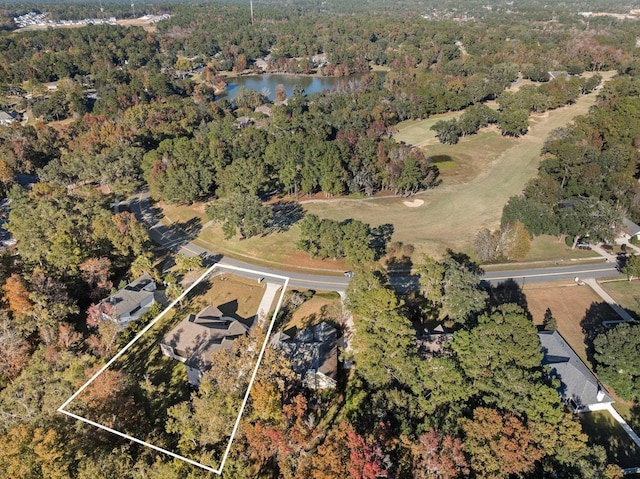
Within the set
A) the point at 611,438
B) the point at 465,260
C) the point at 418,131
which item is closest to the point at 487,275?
the point at 465,260

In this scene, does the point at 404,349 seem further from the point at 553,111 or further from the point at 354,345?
the point at 553,111

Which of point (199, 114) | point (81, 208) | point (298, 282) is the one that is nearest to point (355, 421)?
point (298, 282)

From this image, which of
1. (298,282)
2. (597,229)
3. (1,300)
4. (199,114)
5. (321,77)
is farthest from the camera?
(321,77)

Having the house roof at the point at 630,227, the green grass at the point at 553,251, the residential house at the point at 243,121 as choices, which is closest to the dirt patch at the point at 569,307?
the green grass at the point at 553,251

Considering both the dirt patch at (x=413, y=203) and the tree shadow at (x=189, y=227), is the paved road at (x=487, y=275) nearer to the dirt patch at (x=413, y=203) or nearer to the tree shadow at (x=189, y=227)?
the tree shadow at (x=189, y=227)

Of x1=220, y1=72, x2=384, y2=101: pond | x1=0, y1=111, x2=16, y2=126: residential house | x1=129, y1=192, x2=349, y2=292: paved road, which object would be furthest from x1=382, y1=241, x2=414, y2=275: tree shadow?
x1=220, y1=72, x2=384, y2=101: pond

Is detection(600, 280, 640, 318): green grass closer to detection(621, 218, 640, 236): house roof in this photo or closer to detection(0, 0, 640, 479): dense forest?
detection(0, 0, 640, 479): dense forest

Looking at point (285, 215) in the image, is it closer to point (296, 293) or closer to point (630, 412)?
point (296, 293)
